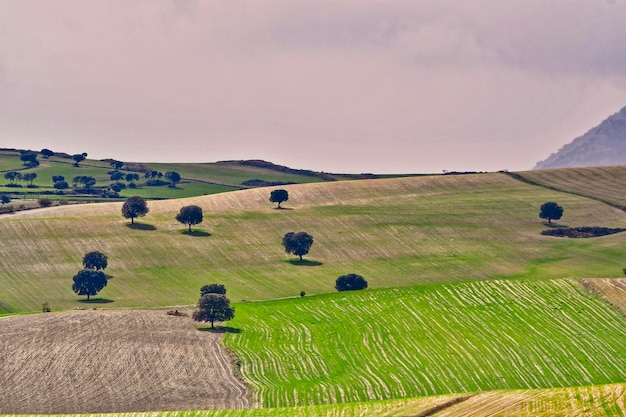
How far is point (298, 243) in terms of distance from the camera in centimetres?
16300

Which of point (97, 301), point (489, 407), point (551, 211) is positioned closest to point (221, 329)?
point (97, 301)

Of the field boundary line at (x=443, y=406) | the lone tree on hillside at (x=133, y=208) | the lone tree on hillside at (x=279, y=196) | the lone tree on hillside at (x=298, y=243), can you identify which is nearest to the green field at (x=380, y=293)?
the field boundary line at (x=443, y=406)

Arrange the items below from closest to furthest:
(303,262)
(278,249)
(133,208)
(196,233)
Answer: (303,262) < (278,249) < (196,233) < (133,208)

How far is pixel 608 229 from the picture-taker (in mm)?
181000

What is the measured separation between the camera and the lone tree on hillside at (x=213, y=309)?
361 ft

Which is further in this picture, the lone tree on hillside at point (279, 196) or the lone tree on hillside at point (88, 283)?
the lone tree on hillside at point (279, 196)

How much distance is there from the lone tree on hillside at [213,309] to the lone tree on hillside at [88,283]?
3326 cm

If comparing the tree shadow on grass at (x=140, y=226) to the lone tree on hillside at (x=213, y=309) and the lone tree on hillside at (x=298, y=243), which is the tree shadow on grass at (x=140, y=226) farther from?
the lone tree on hillside at (x=213, y=309)

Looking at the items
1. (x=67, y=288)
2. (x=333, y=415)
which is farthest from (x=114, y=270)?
(x=333, y=415)

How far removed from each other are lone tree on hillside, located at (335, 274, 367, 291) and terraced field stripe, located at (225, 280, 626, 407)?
53.5 ft

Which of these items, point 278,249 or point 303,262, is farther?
point 278,249

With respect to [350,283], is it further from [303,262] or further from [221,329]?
[221,329]

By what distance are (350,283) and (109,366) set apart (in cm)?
5790

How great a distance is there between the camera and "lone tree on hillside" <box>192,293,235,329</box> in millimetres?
109938
